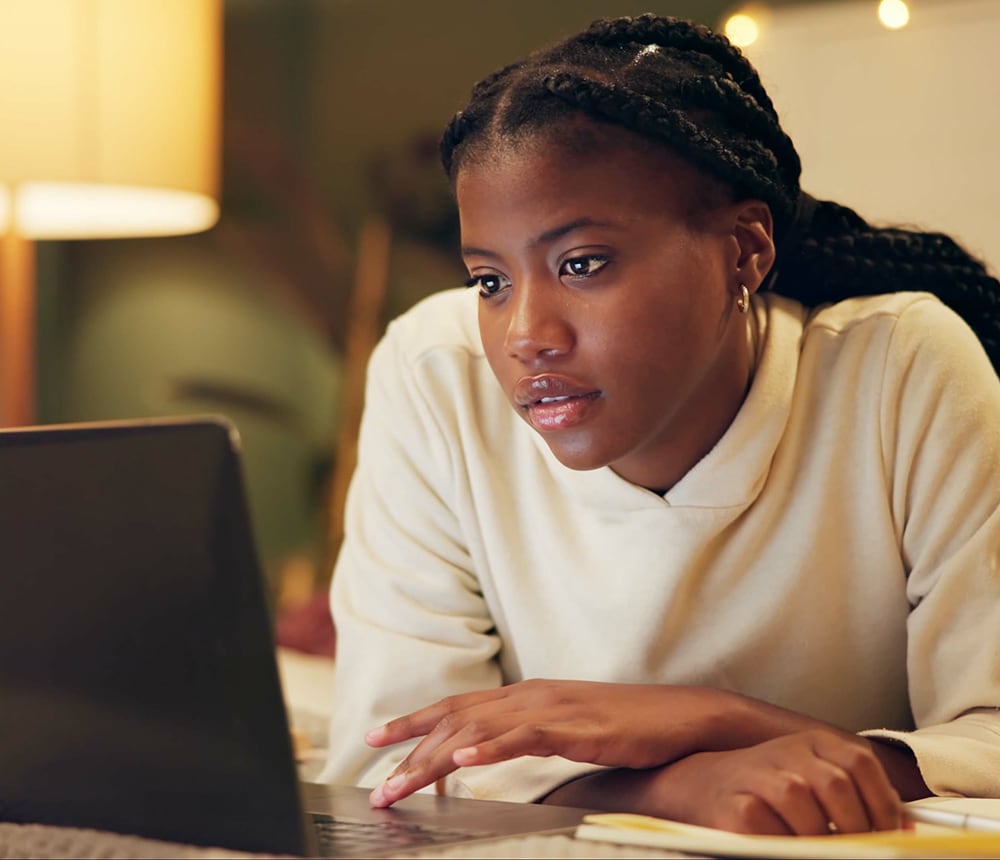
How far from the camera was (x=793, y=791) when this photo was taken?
2.64 feet

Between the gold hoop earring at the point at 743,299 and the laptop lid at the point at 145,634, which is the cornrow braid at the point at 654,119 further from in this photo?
the laptop lid at the point at 145,634

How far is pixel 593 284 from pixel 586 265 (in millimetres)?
15

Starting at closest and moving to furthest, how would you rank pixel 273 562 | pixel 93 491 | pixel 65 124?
pixel 93 491, pixel 65 124, pixel 273 562

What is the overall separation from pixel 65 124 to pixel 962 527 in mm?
1441

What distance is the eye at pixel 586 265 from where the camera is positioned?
3.34 ft

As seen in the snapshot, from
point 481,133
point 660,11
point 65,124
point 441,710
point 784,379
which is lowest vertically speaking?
point 441,710

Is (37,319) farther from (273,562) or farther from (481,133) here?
(481,133)

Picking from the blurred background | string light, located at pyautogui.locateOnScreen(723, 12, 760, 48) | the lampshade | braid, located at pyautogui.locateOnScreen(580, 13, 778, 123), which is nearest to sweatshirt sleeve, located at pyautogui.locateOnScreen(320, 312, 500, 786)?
braid, located at pyautogui.locateOnScreen(580, 13, 778, 123)

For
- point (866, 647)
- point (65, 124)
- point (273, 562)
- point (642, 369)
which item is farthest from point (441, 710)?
point (273, 562)

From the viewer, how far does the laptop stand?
2.28ft

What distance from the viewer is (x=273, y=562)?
3.56 metres

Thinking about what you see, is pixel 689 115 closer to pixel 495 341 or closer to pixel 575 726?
pixel 495 341

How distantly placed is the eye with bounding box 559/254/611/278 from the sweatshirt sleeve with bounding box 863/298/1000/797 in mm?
301

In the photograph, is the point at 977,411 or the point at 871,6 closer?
the point at 977,411
